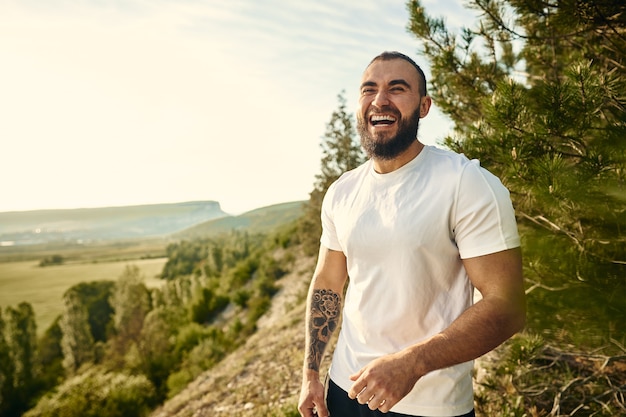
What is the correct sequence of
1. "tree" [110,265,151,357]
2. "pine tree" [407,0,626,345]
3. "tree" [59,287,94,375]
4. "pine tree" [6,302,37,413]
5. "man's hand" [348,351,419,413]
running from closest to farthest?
"man's hand" [348,351,419,413] → "pine tree" [407,0,626,345] → "pine tree" [6,302,37,413] → "tree" [59,287,94,375] → "tree" [110,265,151,357]

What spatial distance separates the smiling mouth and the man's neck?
0.14 m

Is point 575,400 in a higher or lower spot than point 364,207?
lower

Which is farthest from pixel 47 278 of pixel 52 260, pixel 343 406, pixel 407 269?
pixel 407 269

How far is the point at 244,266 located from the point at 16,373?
3009cm

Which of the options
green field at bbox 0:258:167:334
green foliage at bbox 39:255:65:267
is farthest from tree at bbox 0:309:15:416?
green foliage at bbox 39:255:65:267

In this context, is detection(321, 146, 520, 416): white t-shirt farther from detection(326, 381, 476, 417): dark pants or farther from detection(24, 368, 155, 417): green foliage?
detection(24, 368, 155, 417): green foliage

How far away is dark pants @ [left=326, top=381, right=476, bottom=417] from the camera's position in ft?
6.34

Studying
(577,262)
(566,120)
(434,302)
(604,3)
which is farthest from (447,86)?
(434,302)

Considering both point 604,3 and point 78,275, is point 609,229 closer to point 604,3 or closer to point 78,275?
point 604,3

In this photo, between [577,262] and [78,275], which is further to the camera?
[78,275]

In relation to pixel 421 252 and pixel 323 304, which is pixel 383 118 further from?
pixel 323 304

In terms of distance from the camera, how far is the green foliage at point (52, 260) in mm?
181000

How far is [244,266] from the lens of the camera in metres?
47.7

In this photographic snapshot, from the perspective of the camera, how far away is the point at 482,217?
1.54 m
